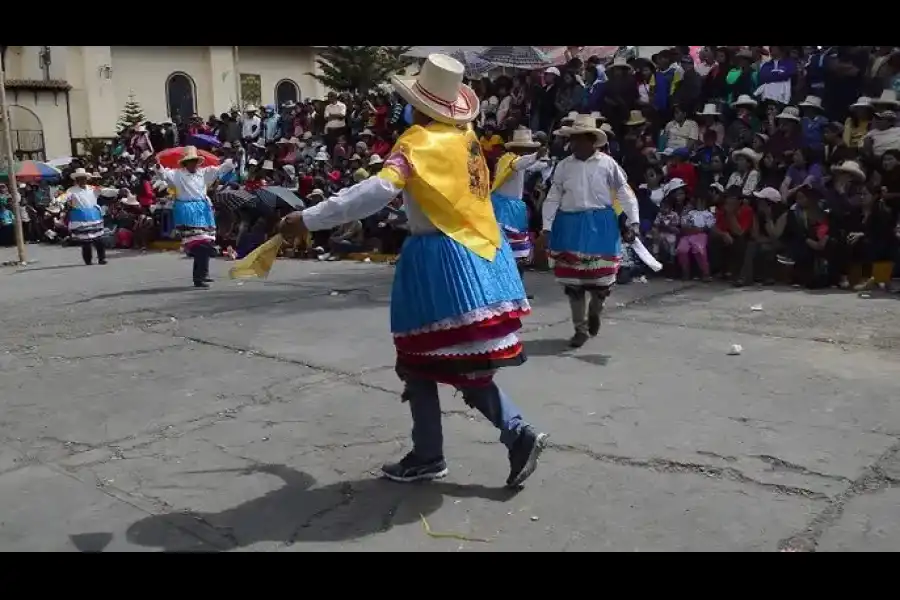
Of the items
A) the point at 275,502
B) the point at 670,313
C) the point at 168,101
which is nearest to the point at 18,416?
the point at 275,502

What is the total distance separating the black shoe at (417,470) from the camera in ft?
13.1

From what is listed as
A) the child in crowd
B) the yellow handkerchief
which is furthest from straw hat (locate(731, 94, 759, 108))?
the yellow handkerchief

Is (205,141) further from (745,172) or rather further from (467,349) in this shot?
(467,349)

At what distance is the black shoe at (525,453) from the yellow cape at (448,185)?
794 mm

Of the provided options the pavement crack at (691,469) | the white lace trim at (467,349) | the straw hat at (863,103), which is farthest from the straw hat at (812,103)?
the white lace trim at (467,349)

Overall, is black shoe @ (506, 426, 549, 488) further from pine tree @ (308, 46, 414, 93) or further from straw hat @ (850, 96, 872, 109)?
pine tree @ (308, 46, 414, 93)

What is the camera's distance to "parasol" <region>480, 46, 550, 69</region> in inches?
625

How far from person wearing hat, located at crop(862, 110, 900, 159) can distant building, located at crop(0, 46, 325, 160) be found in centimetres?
2692

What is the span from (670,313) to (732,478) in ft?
14.1

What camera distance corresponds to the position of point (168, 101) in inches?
1388

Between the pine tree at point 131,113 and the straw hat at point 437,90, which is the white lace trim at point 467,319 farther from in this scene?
the pine tree at point 131,113

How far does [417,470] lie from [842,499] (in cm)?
186

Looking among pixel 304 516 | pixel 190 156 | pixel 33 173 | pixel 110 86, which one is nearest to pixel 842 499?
pixel 304 516
